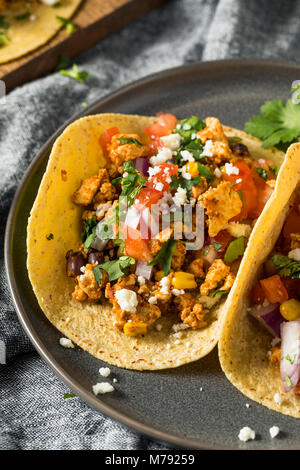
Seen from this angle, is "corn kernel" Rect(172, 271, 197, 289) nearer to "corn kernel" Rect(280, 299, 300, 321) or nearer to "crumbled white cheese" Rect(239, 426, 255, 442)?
"corn kernel" Rect(280, 299, 300, 321)

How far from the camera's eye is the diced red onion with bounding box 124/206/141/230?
388 cm

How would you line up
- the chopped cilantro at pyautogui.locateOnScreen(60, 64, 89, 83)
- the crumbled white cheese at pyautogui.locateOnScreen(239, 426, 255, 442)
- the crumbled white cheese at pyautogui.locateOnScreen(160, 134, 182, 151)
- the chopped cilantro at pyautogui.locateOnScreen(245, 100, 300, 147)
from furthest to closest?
the chopped cilantro at pyautogui.locateOnScreen(60, 64, 89, 83), the chopped cilantro at pyautogui.locateOnScreen(245, 100, 300, 147), the crumbled white cheese at pyautogui.locateOnScreen(160, 134, 182, 151), the crumbled white cheese at pyautogui.locateOnScreen(239, 426, 255, 442)

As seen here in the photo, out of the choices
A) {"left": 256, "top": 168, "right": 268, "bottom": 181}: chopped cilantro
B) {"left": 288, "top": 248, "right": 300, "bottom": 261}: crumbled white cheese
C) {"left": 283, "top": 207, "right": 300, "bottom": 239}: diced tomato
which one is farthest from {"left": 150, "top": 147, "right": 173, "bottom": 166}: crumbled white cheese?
{"left": 288, "top": 248, "right": 300, "bottom": 261}: crumbled white cheese

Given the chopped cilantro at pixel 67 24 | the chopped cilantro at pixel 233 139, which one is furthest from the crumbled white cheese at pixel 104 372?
the chopped cilantro at pixel 67 24

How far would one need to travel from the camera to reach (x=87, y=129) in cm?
425

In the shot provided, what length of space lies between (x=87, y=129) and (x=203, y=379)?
5.80 feet

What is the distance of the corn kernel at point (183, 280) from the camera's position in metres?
3.85

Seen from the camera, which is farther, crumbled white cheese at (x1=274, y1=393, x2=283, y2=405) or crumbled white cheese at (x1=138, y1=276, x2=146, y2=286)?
crumbled white cheese at (x1=138, y1=276, x2=146, y2=286)

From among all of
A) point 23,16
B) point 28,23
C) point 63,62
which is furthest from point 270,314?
point 23,16

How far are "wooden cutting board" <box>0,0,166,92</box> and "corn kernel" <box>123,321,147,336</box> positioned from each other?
254cm
